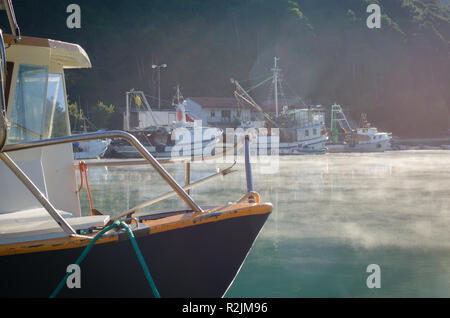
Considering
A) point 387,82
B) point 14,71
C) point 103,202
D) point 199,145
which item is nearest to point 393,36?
point 387,82

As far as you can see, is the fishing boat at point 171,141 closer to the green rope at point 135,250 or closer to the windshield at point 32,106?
the windshield at point 32,106

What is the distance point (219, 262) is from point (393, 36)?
72.0 metres

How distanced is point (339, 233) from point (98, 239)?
4469 millimetres

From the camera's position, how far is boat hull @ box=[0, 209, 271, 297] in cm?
327

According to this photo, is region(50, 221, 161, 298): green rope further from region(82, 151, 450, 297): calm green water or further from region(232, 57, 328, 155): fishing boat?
region(232, 57, 328, 155): fishing boat

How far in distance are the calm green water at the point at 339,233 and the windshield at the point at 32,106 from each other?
2.35 m

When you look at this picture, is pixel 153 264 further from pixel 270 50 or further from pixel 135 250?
pixel 270 50

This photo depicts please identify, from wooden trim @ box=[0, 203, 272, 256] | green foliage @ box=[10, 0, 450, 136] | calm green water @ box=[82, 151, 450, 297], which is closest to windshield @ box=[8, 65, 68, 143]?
wooden trim @ box=[0, 203, 272, 256]

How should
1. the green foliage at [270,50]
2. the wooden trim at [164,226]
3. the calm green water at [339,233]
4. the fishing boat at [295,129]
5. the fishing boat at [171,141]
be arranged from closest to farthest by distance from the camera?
the wooden trim at [164,226] < the calm green water at [339,233] < the fishing boat at [171,141] < the fishing boat at [295,129] < the green foliage at [270,50]

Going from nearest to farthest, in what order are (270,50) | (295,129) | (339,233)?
(339,233) → (295,129) → (270,50)

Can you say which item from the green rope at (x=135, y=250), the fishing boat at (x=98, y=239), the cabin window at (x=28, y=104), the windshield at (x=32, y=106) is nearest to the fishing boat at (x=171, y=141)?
the windshield at (x=32, y=106)

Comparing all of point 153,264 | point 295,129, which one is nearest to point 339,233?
point 153,264

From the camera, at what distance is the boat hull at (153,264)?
10.7 ft

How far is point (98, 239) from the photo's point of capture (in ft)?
10.8
